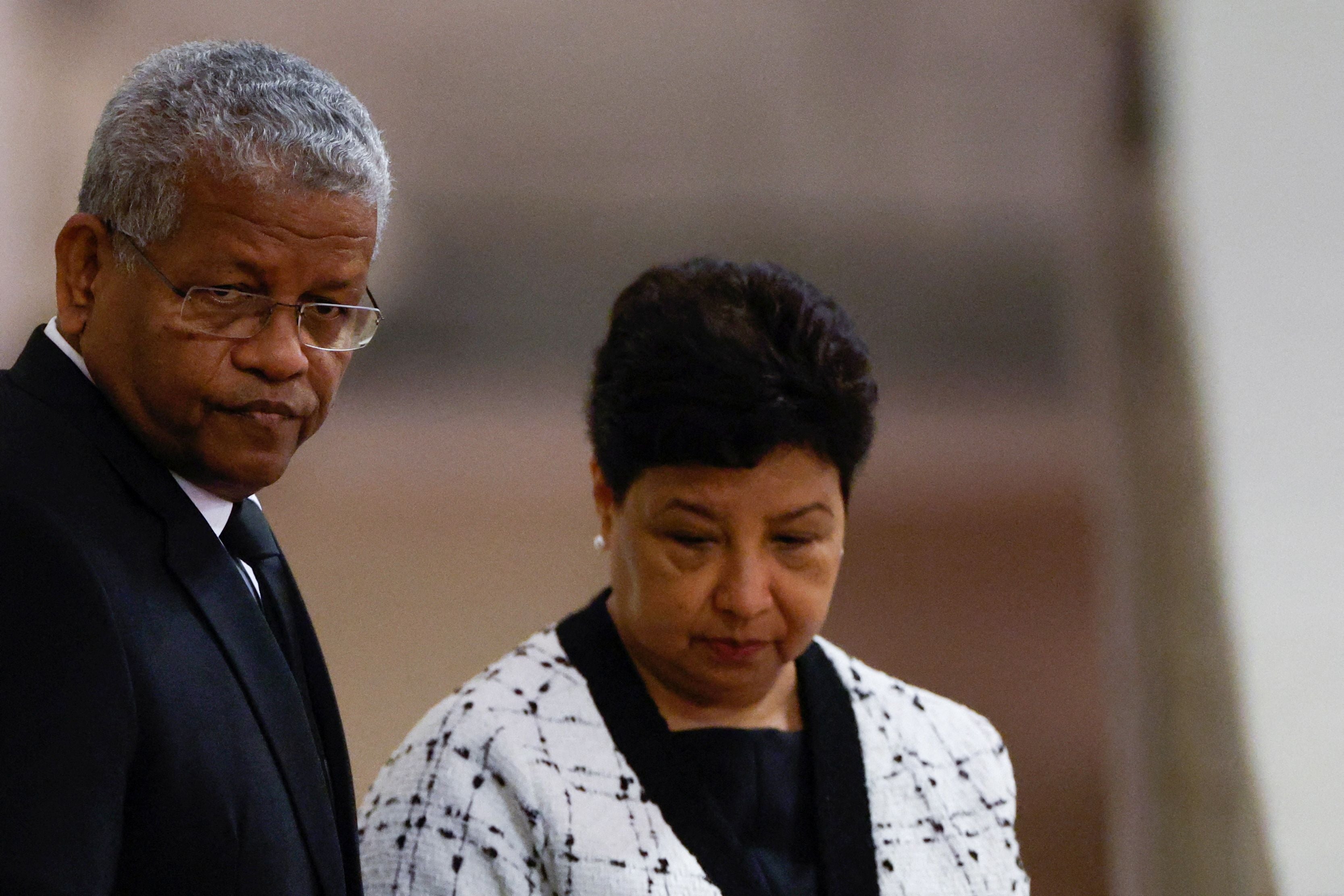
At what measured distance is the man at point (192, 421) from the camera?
Result: 95 centimetres

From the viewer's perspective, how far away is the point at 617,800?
1.53 metres

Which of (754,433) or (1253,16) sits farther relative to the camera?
(1253,16)

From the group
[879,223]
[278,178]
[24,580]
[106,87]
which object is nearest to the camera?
[24,580]

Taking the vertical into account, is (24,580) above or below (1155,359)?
below

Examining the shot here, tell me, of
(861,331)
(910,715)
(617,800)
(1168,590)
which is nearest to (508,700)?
(617,800)

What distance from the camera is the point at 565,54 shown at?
2781 mm

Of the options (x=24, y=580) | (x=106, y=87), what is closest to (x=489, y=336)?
(x=106, y=87)

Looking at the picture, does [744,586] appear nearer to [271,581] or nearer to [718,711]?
[718,711]

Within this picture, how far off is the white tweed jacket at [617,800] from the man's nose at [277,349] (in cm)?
59

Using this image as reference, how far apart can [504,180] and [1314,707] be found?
197 cm

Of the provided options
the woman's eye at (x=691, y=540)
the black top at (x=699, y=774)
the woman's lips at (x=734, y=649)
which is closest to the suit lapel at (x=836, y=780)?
the black top at (x=699, y=774)

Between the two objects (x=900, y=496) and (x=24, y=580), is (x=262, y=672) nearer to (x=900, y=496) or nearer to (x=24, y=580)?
(x=24, y=580)

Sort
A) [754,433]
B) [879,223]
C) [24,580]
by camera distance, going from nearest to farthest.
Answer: [24,580], [754,433], [879,223]

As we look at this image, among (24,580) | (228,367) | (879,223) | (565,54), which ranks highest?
(565,54)
